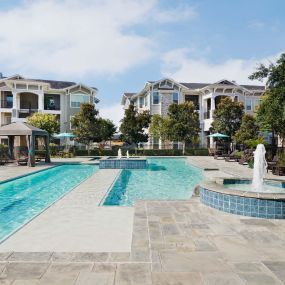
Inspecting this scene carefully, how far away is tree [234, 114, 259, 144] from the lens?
31406 mm

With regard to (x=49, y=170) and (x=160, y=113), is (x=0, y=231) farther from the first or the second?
Answer: (x=160, y=113)

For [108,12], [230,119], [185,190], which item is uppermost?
[108,12]

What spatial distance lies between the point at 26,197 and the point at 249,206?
7584 mm

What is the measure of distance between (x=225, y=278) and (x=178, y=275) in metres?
0.58

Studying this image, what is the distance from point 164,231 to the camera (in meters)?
5.78

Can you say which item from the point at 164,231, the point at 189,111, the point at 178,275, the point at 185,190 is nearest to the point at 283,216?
the point at 164,231

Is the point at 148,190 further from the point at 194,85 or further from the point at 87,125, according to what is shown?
the point at 194,85

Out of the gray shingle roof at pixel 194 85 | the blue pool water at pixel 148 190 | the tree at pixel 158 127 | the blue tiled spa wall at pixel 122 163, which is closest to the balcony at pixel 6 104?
the tree at pixel 158 127

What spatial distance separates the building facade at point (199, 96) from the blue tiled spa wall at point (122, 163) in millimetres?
17496

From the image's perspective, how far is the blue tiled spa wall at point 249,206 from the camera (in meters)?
6.97

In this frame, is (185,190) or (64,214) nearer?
(64,214)

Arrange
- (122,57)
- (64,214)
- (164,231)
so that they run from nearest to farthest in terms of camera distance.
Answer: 1. (164,231)
2. (64,214)
3. (122,57)

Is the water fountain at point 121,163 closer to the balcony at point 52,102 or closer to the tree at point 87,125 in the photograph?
the tree at point 87,125

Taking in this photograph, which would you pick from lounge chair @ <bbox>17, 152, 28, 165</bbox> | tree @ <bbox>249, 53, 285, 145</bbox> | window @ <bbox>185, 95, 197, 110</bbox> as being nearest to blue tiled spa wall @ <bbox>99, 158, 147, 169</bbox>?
lounge chair @ <bbox>17, 152, 28, 165</bbox>
